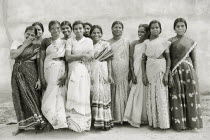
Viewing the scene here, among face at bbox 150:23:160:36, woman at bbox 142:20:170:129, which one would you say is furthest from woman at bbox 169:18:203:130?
face at bbox 150:23:160:36

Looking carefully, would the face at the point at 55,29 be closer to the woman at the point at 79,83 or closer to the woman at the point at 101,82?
the woman at the point at 79,83

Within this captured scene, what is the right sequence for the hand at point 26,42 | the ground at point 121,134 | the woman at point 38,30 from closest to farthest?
1. the ground at point 121,134
2. the hand at point 26,42
3. the woman at point 38,30

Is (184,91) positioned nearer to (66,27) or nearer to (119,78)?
(119,78)

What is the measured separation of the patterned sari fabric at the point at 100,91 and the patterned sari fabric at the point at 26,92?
0.90 meters

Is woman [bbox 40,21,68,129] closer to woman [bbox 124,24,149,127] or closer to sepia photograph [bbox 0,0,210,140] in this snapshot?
sepia photograph [bbox 0,0,210,140]

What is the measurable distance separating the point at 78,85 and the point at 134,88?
1104mm

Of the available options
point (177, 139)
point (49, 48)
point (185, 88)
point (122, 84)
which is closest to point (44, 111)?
point (49, 48)

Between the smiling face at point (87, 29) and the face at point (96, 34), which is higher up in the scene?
the smiling face at point (87, 29)

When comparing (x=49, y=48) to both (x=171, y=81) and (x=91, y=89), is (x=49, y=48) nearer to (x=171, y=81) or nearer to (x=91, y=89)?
(x=91, y=89)

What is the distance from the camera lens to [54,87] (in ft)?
13.1

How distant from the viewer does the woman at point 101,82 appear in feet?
13.4

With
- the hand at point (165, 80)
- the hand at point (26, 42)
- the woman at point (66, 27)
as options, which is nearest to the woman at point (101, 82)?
the woman at point (66, 27)

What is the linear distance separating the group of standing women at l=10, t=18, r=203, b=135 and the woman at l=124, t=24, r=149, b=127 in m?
0.02

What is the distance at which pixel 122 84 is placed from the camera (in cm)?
451
